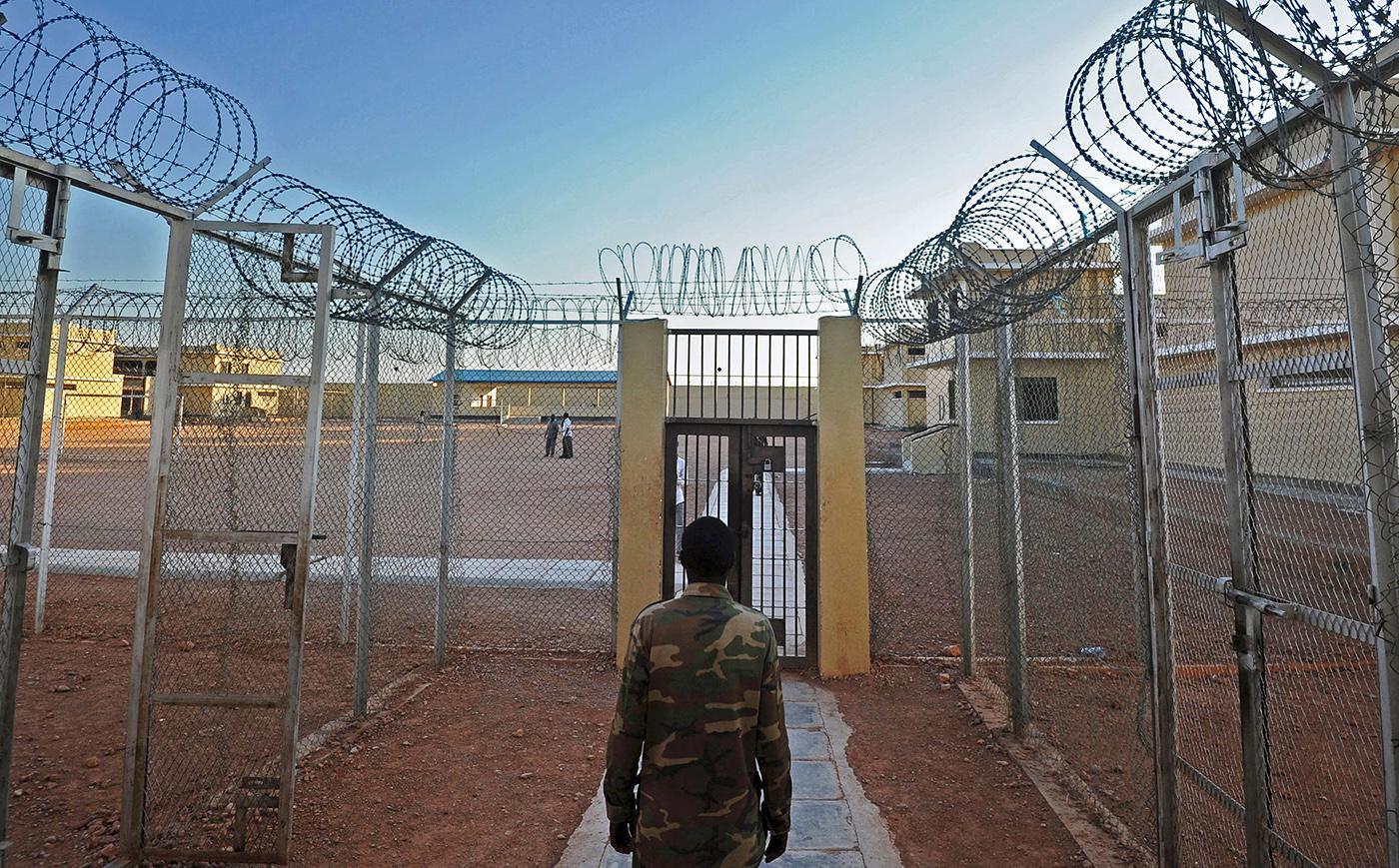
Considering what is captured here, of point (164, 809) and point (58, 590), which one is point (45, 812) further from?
point (58, 590)

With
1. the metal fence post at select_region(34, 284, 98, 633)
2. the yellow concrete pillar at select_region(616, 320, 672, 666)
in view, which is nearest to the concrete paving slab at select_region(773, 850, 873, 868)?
the yellow concrete pillar at select_region(616, 320, 672, 666)

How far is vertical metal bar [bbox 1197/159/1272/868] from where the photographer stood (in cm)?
233

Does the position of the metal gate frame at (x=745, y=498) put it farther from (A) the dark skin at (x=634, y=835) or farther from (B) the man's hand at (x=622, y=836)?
(B) the man's hand at (x=622, y=836)

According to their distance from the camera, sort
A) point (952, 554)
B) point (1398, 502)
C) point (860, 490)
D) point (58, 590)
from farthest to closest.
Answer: point (952, 554) → point (58, 590) → point (860, 490) → point (1398, 502)

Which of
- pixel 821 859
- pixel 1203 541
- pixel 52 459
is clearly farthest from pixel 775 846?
pixel 52 459

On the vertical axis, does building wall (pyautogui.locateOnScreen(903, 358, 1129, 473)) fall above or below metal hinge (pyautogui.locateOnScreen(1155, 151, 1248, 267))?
below

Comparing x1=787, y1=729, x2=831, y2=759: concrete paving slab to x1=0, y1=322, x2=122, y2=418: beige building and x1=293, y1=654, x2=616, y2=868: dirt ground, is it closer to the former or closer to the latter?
x1=293, y1=654, x2=616, y2=868: dirt ground

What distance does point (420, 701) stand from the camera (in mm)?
5301

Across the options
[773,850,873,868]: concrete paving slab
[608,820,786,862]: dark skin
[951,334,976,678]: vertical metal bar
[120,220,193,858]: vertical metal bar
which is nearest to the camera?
[608,820,786,862]: dark skin

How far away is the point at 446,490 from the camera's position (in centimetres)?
597

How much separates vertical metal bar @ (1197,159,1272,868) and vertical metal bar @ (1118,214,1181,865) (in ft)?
A: 1.23

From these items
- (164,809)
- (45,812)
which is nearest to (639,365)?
(164,809)

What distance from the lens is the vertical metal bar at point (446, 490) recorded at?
19.5 feet

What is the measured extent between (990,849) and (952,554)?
25.2 ft
